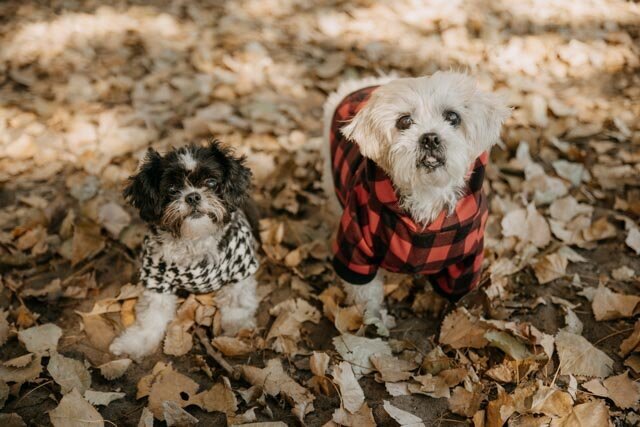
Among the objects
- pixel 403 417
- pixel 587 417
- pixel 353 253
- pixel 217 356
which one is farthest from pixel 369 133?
pixel 587 417

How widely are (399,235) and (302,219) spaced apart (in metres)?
1.32

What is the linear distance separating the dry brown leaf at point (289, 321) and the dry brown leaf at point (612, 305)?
1645mm

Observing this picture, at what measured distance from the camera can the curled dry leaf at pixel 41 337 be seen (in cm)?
300

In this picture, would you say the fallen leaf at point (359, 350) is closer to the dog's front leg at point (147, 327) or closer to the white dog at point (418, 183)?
the white dog at point (418, 183)

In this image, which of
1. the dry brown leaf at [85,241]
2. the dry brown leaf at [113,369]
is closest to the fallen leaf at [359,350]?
the dry brown leaf at [113,369]

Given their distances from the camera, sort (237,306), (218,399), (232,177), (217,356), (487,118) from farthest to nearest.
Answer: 1. (237,306)
2. (217,356)
3. (232,177)
4. (218,399)
5. (487,118)

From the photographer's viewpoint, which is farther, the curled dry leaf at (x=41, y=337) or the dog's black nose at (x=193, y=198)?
the curled dry leaf at (x=41, y=337)

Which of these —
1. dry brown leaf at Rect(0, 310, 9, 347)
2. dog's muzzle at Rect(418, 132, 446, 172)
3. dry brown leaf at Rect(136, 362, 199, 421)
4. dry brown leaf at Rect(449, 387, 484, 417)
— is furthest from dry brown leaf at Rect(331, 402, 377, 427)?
dry brown leaf at Rect(0, 310, 9, 347)

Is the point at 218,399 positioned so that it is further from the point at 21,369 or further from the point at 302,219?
the point at 302,219

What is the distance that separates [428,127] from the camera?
8.55 ft

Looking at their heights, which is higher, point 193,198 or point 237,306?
point 193,198

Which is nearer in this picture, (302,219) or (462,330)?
(462,330)

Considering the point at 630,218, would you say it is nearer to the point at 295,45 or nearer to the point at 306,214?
the point at 306,214

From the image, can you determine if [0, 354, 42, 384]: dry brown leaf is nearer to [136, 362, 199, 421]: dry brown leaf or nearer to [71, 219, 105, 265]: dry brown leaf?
[136, 362, 199, 421]: dry brown leaf
